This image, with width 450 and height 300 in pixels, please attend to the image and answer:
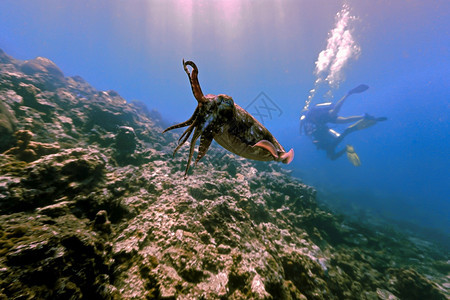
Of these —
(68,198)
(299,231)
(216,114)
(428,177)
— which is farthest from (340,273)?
(428,177)

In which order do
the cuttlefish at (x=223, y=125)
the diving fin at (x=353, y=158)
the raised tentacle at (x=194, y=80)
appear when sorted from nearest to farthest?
the raised tentacle at (x=194, y=80)
the cuttlefish at (x=223, y=125)
the diving fin at (x=353, y=158)

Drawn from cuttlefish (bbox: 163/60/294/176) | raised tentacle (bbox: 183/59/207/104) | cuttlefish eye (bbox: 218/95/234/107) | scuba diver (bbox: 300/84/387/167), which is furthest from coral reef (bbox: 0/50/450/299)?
scuba diver (bbox: 300/84/387/167)

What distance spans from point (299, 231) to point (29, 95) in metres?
17.8

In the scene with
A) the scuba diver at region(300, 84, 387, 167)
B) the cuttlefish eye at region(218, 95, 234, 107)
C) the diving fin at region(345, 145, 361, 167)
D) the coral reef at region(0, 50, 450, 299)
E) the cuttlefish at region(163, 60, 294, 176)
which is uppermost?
the scuba diver at region(300, 84, 387, 167)

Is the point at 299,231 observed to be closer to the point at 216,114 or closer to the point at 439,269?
the point at 216,114

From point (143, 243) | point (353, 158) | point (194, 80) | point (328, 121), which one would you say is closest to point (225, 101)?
point (194, 80)

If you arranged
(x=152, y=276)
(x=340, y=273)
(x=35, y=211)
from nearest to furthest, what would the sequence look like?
(x=152, y=276)
(x=35, y=211)
(x=340, y=273)

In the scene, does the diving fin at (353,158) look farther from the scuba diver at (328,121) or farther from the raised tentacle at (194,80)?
the raised tentacle at (194,80)

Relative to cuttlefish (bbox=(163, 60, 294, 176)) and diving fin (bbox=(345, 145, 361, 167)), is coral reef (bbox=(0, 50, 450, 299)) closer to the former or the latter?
cuttlefish (bbox=(163, 60, 294, 176))

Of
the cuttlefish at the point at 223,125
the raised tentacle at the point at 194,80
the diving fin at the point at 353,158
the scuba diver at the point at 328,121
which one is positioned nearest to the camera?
the raised tentacle at the point at 194,80

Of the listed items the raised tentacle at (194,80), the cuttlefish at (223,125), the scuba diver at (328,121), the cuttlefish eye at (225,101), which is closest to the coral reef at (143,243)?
the cuttlefish at (223,125)

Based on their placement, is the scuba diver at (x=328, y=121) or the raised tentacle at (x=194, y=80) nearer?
the raised tentacle at (x=194, y=80)

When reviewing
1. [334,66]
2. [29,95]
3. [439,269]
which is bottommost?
[439,269]

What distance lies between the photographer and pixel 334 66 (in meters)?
31.5
